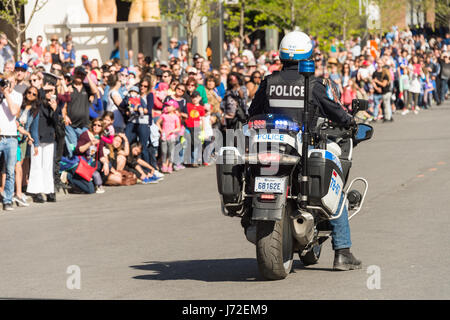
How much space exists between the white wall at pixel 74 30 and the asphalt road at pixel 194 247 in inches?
517

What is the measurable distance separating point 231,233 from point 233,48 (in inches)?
984

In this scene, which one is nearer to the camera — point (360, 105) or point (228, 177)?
point (228, 177)

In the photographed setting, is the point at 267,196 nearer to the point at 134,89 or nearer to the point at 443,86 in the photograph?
the point at 134,89

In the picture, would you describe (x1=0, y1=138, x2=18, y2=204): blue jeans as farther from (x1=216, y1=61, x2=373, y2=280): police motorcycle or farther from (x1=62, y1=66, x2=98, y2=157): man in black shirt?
(x1=216, y1=61, x2=373, y2=280): police motorcycle

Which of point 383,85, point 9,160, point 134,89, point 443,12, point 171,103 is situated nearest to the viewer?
point 9,160

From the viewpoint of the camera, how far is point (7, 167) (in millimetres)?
14227

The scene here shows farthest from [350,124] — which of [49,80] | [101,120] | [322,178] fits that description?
[101,120]

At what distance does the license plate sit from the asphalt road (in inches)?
28.5

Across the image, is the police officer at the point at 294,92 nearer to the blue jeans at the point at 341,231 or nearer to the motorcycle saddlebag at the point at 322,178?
the motorcycle saddlebag at the point at 322,178

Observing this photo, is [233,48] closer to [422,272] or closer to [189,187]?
[189,187]

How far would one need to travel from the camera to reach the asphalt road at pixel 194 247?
805cm

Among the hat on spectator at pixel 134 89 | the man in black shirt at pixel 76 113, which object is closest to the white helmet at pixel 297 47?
the man in black shirt at pixel 76 113

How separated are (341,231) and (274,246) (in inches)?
37.6

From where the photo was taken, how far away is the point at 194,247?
10.5m
